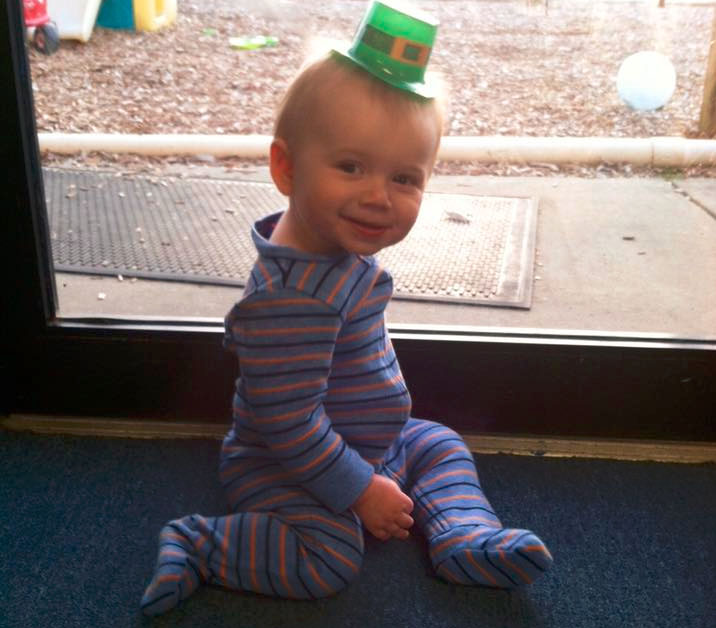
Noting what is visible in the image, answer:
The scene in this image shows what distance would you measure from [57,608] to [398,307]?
2.36 ft

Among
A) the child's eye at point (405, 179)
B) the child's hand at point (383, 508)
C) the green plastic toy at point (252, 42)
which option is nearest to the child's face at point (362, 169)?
the child's eye at point (405, 179)

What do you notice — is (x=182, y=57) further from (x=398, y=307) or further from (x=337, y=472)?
(x=337, y=472)

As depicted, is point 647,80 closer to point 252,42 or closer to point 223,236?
point 252,42

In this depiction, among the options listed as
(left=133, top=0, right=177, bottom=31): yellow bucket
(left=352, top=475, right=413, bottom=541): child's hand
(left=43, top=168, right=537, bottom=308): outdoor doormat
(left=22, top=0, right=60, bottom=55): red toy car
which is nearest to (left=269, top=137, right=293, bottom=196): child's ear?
(left=352, top=475, right=413, bottom=541): child's hand

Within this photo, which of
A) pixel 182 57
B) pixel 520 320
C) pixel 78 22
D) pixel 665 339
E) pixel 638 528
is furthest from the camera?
pixel 182 57

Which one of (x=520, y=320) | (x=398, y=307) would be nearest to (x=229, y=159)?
(x=398, y=307)

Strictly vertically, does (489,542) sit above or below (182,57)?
below

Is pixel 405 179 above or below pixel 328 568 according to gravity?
above

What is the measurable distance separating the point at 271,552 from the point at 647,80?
3.59 ft

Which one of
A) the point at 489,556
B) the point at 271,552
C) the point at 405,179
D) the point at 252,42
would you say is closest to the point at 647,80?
the point at 252,42

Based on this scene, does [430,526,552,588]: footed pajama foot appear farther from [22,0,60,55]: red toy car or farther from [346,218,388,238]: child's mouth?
[22,0,60,55]: red toy car

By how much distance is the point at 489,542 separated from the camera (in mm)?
976

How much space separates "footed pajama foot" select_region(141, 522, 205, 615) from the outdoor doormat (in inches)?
23.8

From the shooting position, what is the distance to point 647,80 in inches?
60.0
